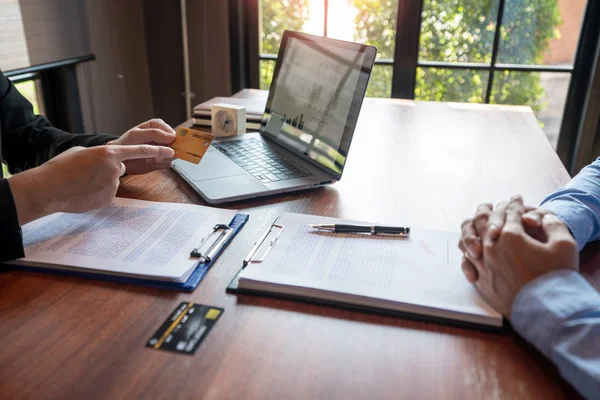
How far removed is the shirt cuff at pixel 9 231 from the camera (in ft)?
2.44

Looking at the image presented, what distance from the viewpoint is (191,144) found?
1014 mm

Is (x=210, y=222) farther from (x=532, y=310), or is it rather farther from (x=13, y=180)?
(x=532, y=310)

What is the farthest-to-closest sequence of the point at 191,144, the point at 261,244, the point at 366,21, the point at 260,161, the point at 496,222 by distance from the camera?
the point at 366,21
the point at 260,161
the point at 191,144
the point at 261,244
the point at 496,222

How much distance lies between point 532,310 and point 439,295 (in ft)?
0.39

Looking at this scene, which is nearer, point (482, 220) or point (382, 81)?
point (482, 220)

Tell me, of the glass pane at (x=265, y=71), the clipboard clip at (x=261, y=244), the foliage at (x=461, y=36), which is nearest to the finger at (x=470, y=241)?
the clipboard clip at (x=261, y=244)

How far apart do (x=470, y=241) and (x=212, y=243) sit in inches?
15.4

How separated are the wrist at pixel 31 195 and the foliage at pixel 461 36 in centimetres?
182

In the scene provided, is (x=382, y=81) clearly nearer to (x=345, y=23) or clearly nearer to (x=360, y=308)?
(x=345, y=23)

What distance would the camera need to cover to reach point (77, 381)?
54 centimetres

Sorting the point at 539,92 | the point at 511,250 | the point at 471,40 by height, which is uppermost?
the point at 471,40

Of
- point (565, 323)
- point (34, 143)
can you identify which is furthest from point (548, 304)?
point (34, 143)

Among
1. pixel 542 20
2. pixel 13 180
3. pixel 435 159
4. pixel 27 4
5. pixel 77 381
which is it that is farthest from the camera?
pixel 542 20

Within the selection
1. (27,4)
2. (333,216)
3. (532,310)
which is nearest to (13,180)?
(333,216)
